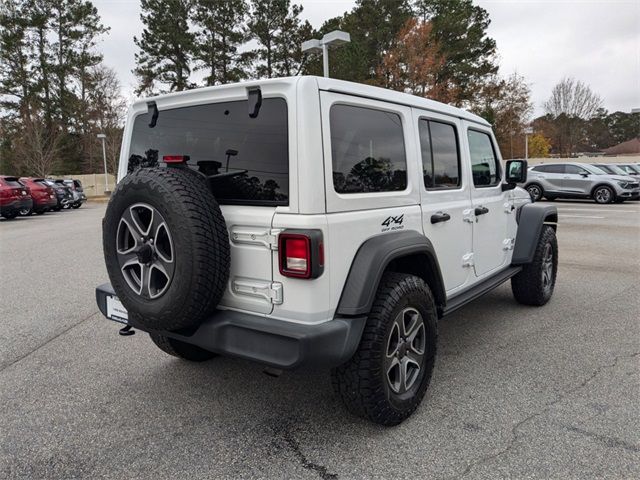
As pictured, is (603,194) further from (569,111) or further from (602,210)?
(569,111)

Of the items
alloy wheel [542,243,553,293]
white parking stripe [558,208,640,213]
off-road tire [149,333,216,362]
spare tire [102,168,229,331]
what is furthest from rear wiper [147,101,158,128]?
white parking stripe [558,208,640,213]

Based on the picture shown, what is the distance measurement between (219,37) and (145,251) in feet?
131

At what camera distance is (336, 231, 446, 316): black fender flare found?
2518 mm

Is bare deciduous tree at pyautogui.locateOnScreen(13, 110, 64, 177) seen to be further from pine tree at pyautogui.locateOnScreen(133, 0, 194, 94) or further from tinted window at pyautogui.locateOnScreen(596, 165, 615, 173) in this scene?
tinted window at pyautogui.locateOnScreen(596, 165, 615, 173)

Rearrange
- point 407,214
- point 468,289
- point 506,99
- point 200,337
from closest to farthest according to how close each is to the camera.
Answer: point 200,337
point 407,214
point 468,289
point 506,99

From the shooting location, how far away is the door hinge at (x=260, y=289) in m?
2.50

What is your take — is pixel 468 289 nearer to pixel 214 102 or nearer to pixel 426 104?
pixel 426 104

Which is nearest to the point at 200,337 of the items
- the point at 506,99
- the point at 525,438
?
the point at 525,438

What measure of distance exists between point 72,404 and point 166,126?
1.94 metres

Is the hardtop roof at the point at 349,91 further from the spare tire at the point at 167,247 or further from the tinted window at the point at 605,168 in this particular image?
the tinted window at the point at 605,168

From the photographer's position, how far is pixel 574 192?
18.5 metres

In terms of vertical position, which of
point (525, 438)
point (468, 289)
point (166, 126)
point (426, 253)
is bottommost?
point (525, 438)

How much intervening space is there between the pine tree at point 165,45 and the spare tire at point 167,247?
126 ft

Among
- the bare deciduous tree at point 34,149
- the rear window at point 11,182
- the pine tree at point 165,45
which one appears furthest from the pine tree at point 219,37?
the rear window at point 11,182
